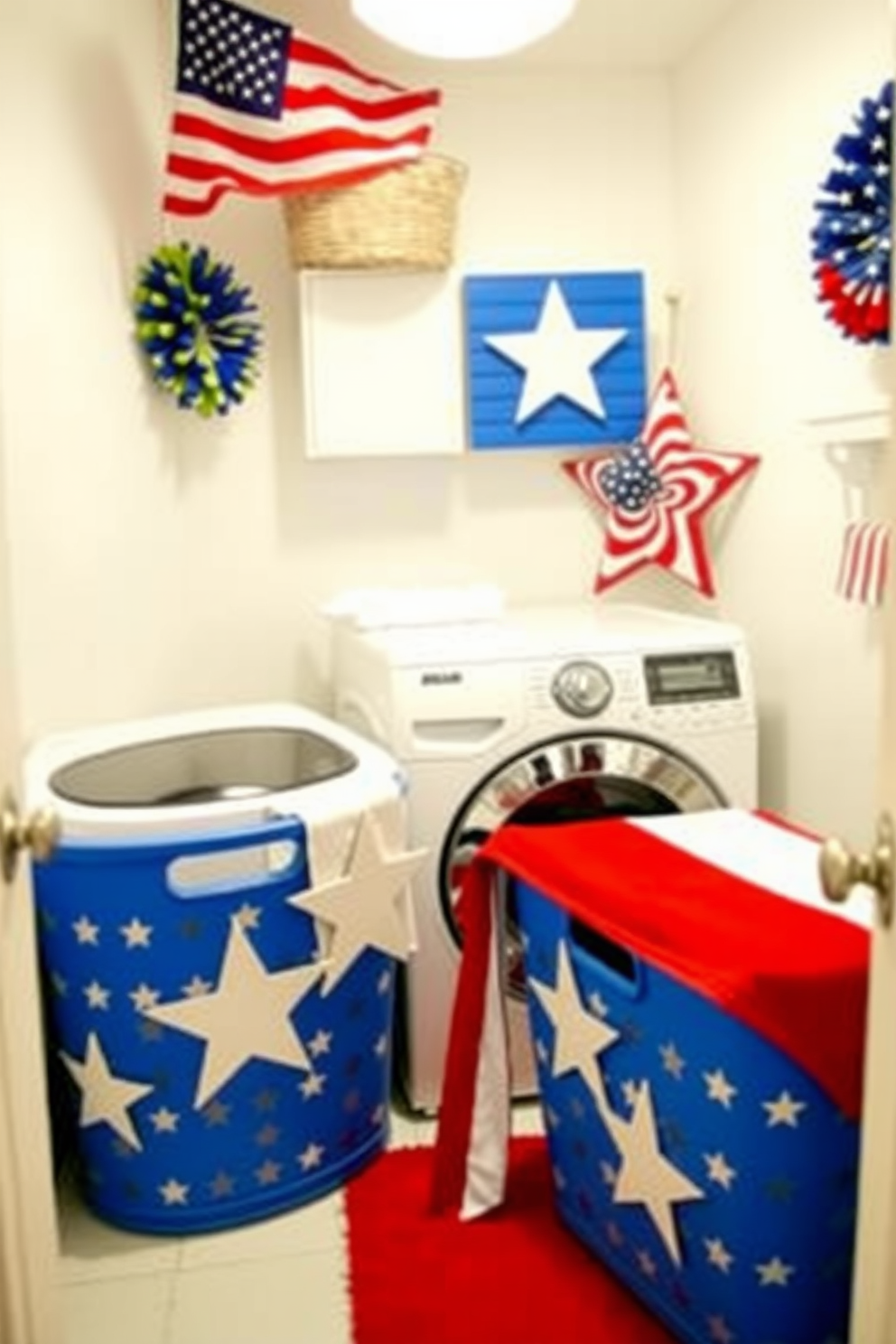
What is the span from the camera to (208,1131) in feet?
5.87

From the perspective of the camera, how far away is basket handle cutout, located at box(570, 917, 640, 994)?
1486 mm

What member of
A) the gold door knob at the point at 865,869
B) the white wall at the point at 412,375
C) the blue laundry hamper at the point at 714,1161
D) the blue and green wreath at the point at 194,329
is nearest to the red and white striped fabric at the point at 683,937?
the blue laundry hamper at the point at 714,1161

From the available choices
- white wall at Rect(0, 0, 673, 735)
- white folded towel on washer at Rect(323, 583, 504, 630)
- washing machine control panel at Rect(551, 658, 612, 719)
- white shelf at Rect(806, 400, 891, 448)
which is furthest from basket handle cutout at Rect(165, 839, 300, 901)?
white shelf at Rect(806, 400, 891, 448)

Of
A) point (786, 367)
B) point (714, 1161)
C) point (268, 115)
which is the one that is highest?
point (268, 115)

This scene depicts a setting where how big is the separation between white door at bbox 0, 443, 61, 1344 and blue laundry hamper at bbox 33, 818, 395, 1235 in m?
0.57

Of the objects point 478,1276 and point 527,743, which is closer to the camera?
point 478,1276

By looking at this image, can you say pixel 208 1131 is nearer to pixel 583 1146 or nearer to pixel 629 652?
pixel 583 1146

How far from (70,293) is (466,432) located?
1.02 meters

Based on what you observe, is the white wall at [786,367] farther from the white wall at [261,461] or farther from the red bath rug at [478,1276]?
the red bath rug at [478,1276]

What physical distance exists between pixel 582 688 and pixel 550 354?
1.00 m

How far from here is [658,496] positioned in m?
2.74

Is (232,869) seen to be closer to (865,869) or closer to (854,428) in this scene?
(865,869)

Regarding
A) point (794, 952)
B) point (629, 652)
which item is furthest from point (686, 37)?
point (794, 952)

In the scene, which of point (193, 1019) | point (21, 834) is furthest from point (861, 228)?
point (193, 1019)
